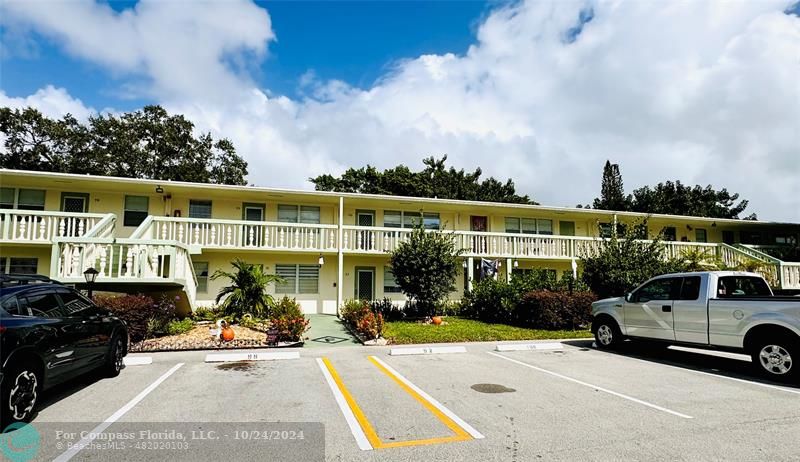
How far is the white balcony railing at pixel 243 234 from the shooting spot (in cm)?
1537

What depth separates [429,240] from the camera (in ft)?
50.2

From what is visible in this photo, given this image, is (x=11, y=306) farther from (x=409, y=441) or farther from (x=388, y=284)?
(x=388, y=284)

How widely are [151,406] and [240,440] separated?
6.83 feet

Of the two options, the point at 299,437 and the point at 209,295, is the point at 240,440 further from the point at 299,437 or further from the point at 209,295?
the point at 209,295

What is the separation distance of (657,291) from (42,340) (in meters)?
10.9

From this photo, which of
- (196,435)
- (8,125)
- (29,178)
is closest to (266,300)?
(196,435)

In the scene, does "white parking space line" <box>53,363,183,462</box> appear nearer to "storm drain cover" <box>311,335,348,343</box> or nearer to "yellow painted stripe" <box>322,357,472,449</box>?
"yellow painted stripe" <box>322,357,472,449</box>

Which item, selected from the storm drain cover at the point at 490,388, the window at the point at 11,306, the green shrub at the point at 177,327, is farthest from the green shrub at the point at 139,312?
the storm drain cover at the point at 490,388

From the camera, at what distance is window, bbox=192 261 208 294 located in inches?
682

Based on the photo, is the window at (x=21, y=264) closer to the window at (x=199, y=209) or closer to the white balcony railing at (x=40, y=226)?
the white balcony railing at (x=40, y=226)

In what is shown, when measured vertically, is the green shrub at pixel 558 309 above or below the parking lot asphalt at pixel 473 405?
above

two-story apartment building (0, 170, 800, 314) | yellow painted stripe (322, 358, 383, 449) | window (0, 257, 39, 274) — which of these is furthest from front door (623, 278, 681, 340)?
window (0, 257, 39, 274)

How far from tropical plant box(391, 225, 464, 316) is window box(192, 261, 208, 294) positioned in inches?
310

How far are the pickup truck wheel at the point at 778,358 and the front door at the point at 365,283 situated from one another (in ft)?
44.8
